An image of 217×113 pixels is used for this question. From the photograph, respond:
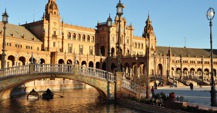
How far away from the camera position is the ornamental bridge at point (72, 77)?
33.5 meters

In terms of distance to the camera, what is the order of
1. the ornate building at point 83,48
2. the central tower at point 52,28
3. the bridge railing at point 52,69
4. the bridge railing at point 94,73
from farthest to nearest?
the central tower at point 52,28 → the ornate building at point 83,48 → the bridge railing at point 94,73 → the bridge railing at point 52,69

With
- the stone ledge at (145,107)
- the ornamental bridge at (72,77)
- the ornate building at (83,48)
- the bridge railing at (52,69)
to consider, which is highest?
the ornate building at (83,48)

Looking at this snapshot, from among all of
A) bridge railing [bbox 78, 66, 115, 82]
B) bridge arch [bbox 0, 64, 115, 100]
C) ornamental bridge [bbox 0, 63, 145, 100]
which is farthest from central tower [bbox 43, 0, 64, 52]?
bridge railing [bbox 78, 66, 115, 82]

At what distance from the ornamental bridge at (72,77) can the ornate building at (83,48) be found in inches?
1584

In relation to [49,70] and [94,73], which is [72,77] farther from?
[49,70]

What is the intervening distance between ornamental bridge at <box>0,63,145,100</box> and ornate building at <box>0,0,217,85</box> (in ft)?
132

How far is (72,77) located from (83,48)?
7538 centimetres

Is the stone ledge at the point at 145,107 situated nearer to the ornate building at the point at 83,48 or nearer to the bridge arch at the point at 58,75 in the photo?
the bridge arch at the point at 58,75

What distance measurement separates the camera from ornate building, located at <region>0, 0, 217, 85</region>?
83.1 m

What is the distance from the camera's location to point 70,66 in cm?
3500

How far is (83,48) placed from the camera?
109m

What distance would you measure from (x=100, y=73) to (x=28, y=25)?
7035cm

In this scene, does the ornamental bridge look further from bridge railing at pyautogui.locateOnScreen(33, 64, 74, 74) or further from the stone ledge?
the stone ledge

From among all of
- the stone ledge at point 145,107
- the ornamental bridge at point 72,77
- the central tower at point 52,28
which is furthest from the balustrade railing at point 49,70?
the central tower at point 52,28
